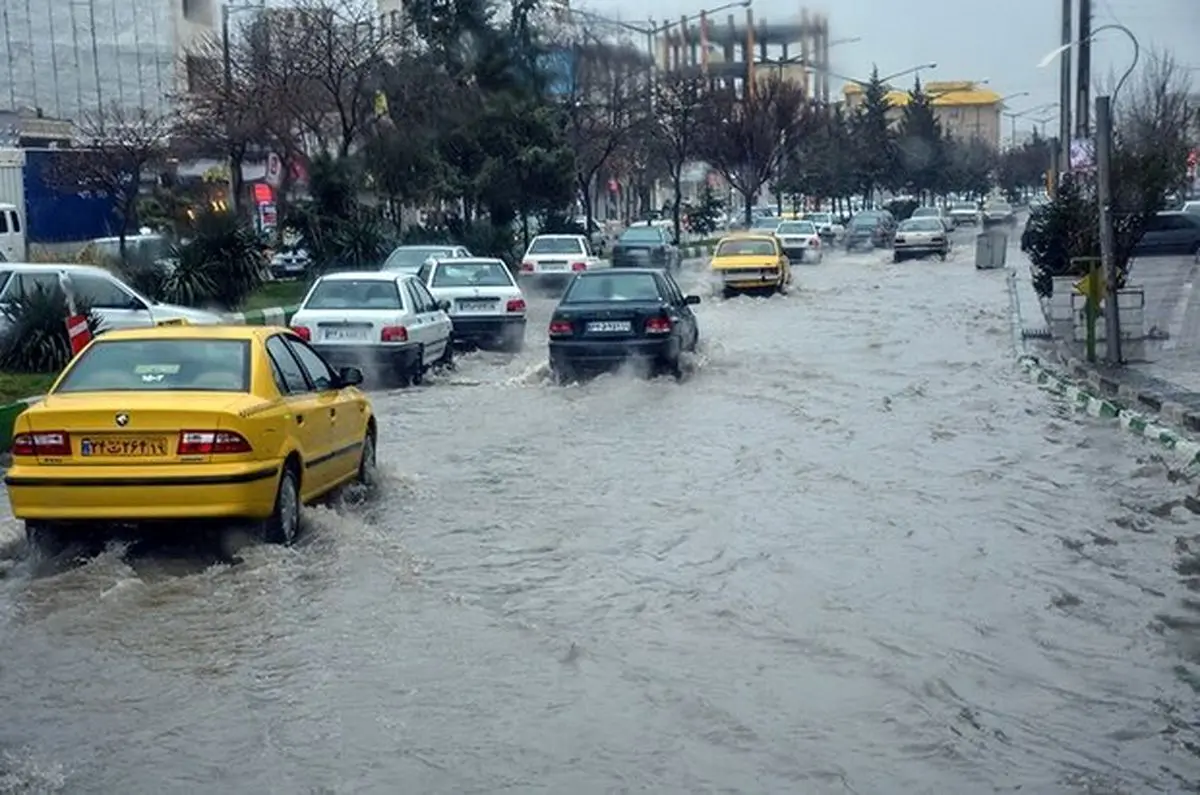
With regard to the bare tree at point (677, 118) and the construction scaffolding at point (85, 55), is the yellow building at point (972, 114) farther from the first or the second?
the construction scaffolding at point (85, 55)

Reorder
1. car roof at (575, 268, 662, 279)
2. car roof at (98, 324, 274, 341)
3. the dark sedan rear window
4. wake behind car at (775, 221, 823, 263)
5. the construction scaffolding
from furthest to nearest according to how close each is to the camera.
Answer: the construction scaffolding → wake behind car at (775, 221, 823, 263) → car roof at (575, 268, 662, 279) → the dark sedan rear window → car roof at (98, 324, 274, 341)

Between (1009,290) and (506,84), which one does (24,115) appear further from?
(1009,290)

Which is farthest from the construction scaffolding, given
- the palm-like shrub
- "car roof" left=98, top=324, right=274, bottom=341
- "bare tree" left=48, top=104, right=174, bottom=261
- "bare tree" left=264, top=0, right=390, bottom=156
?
"car roof" left=98, top=324, right=274, bottom=341

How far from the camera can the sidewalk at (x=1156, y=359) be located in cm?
1747

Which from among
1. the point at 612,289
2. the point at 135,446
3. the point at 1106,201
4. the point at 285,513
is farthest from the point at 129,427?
the point at 1106,201

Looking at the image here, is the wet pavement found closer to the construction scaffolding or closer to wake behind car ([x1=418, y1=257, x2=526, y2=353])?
wake behind car ([x1=418, y1=257, x2=526, y2=353])

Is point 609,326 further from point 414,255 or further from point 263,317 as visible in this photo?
point 414,255

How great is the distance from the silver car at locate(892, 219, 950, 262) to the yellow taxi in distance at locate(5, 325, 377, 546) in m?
48.7

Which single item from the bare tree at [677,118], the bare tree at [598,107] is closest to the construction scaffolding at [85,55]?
the bare tree at [598,107]

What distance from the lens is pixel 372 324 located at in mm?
20766

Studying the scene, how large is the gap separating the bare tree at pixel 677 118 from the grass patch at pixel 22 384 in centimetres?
4671

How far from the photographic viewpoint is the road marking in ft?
79.0

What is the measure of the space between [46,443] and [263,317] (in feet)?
59.5

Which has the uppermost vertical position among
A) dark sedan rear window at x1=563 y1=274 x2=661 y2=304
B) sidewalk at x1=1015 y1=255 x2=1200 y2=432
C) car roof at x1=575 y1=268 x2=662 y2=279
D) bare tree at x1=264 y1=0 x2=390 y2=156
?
bare tree at x1=264 y1=0 x2=390 y2=156
